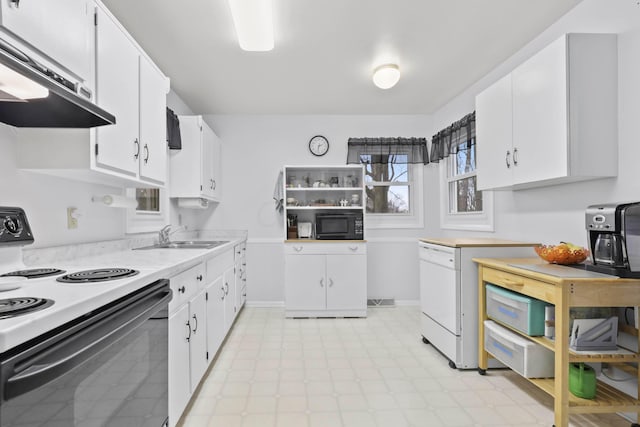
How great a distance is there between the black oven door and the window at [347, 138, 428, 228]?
333 cm

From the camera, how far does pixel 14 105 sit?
4.09ft

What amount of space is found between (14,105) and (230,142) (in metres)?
3.15

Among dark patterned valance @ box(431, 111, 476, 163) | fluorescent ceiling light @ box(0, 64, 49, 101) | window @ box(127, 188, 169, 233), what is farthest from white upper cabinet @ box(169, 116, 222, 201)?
dark patterned valance @ box(431, 111, 476, 163)

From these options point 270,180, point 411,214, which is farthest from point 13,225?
point 411,214

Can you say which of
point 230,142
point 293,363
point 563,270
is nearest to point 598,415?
point 563,270

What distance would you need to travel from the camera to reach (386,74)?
2.95 metres

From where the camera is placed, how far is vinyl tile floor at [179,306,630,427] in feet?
6.18

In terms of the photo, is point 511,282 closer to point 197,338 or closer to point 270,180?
point 197,338

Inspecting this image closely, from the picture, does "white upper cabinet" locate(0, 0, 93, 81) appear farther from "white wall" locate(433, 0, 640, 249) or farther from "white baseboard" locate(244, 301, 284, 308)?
"white baseboard" locate(244, 301, 284, 308)

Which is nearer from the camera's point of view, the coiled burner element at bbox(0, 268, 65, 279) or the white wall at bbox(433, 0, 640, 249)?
the coiled burner element at bbox(0, 268, 65, 279)

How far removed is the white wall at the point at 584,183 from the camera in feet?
6.07

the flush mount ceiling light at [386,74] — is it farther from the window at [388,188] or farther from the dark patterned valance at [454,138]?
the window at [388,188]

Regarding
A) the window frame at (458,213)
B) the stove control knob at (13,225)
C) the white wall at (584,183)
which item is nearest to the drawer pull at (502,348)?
the white wall at (584,183)

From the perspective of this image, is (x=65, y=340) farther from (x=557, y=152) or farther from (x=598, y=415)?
(x=598, y=415)
